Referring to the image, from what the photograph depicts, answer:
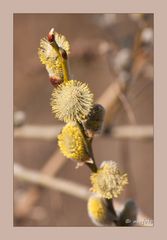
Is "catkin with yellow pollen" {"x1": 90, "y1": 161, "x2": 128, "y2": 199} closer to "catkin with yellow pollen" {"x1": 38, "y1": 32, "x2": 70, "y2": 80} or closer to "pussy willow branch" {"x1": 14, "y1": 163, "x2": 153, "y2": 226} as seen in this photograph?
Answer: "catkin with yellow pollen" {"x1": 38, "y1": 32, "x2": 70, "y2": 80}

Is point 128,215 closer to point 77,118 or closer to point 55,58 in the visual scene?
point 77,118

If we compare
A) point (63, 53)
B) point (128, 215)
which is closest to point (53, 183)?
point (128, 215)

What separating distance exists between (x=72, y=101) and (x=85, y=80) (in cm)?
175

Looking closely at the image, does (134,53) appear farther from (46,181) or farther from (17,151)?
(17,151)

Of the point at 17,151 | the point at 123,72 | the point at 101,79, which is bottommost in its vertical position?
the point at 17,151

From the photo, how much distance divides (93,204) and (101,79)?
178 cm

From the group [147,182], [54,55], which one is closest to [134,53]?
[147,182]

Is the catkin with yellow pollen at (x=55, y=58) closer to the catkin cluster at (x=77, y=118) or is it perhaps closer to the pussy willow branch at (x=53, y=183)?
the catkin cluster at (x=77, y=118)

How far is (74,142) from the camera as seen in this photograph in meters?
1.05

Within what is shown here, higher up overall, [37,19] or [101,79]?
[37,19]

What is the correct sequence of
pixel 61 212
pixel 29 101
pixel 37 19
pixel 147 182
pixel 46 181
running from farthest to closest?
pixel 29 101, pixel 37 19, pixel 147 182, pixel 61 212, pixel 46 181

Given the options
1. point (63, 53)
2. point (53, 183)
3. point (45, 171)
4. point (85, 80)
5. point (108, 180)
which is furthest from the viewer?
point (85, 80)

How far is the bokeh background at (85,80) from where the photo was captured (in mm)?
2125

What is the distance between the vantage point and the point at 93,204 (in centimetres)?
114
